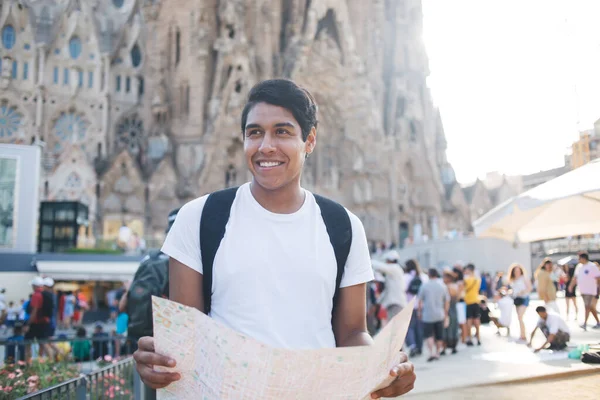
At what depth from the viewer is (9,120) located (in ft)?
108

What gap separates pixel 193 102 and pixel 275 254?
34.2 metres

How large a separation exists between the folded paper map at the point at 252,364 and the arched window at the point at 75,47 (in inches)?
1414

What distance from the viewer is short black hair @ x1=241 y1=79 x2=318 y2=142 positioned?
2088mm

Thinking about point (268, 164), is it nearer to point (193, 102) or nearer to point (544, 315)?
point (544, 315)

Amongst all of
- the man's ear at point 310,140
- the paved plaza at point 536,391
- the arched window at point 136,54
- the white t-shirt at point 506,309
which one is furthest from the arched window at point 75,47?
the man's ear at point 310,140

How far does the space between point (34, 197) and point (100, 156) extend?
17.2 meters

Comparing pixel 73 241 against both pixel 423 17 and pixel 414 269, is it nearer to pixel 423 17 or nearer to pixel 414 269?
pixel 414 269

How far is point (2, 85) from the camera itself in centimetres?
3259

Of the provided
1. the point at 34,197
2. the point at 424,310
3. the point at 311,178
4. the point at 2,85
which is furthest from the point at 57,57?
the point at 424,310

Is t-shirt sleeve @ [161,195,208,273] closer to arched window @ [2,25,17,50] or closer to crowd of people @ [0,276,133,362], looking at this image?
crowd of people @ [0,276,133,362]

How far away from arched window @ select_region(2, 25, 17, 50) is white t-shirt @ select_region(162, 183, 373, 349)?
3654 centimetres

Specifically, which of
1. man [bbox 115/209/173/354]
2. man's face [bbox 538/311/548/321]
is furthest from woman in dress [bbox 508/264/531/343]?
man [bbox 115/209/173/354]

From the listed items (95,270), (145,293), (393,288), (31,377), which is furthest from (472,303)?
(95,270)

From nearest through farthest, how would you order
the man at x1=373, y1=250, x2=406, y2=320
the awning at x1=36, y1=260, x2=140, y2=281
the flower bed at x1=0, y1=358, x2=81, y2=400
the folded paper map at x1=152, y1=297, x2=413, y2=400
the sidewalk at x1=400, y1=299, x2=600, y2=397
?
the folded paper map at x1=152, y1=297, x2=413, y2=400
the flower bed at x1=0, y1=358, x2=81, y2=400
the sidewalk at x1=400, y1=299, x2=600, y2=397
the man at x1=373, y1=250, x2=406, y2=320
the awning at x1=36, y1=260, x2=140, y2=281
